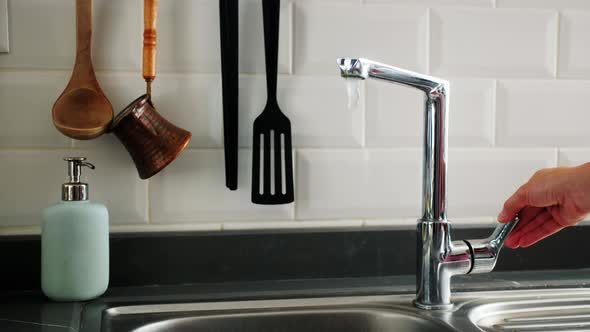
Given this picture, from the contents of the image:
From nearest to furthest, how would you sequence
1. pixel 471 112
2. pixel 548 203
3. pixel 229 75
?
pixel 548 203 → pixel 229 75 → pixel 471 112

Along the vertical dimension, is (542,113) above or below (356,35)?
below

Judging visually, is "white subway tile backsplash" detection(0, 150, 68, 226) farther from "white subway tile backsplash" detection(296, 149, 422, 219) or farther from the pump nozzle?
"white subway tile backsplash" detection(296, 149, 422, 219)

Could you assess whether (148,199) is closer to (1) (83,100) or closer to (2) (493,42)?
(1) (83,100)

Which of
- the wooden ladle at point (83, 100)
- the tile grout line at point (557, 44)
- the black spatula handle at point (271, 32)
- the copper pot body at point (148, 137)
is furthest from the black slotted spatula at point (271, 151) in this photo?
the tile grout line at point (557, 44)

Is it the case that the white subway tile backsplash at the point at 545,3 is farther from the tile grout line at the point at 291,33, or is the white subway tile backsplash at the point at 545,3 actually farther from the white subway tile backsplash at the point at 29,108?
the white subway tile backsplash at the point at 29,108

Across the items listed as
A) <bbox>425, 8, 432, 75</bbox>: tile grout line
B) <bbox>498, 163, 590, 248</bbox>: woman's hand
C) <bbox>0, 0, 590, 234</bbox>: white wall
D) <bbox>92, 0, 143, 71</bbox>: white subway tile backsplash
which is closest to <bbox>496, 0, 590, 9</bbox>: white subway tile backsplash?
<bbox>0, 0, 590, 234</bbox>: white wall

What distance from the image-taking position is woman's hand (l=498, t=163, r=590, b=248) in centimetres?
76

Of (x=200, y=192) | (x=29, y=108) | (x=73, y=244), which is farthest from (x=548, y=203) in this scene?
(x=29, y=108)

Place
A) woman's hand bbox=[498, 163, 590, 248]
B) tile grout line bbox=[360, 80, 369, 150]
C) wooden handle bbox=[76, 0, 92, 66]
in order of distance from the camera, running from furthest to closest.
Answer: tile grout line bbox=[360, 80, 369, 150]
wooden handle bbox=[76, 0, 92, 66]
woman's hand bbox=[498, 163, 590, 248]

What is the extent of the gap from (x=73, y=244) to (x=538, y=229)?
596 millimetres

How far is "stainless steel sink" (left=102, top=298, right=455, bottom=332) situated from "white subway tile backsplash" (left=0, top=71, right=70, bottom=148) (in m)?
0.27

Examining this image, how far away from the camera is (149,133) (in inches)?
34.0

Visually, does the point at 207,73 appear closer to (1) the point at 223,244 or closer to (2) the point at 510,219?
(1) the point at 223,244

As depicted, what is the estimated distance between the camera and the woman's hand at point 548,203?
765 millimetres
